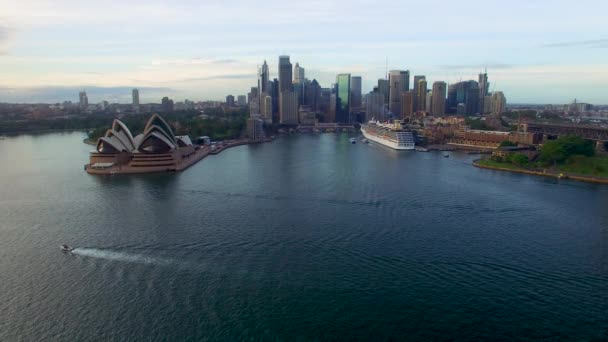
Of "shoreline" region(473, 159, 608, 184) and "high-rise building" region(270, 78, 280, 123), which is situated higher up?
"high-rise building" region(270, 78, 280, 123)

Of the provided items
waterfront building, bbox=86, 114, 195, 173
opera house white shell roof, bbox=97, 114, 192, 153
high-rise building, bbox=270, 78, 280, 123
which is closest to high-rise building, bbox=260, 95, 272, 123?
Result: high-rise building, bbox=270, 78, 280, 123

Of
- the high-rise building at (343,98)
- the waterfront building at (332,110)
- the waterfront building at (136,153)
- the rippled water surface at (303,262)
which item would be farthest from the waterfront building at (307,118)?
the rippled water surface at (303,262)

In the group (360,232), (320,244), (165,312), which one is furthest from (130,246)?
(360,232)

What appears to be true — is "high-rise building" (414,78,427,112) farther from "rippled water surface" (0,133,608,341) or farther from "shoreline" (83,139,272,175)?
"rippled water surface" (0,133,608,341)

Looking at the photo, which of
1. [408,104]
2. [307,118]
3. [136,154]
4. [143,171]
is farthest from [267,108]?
[143,171]

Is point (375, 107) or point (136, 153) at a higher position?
point (375, 107)

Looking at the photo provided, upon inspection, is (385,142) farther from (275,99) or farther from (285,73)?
(285,73)
